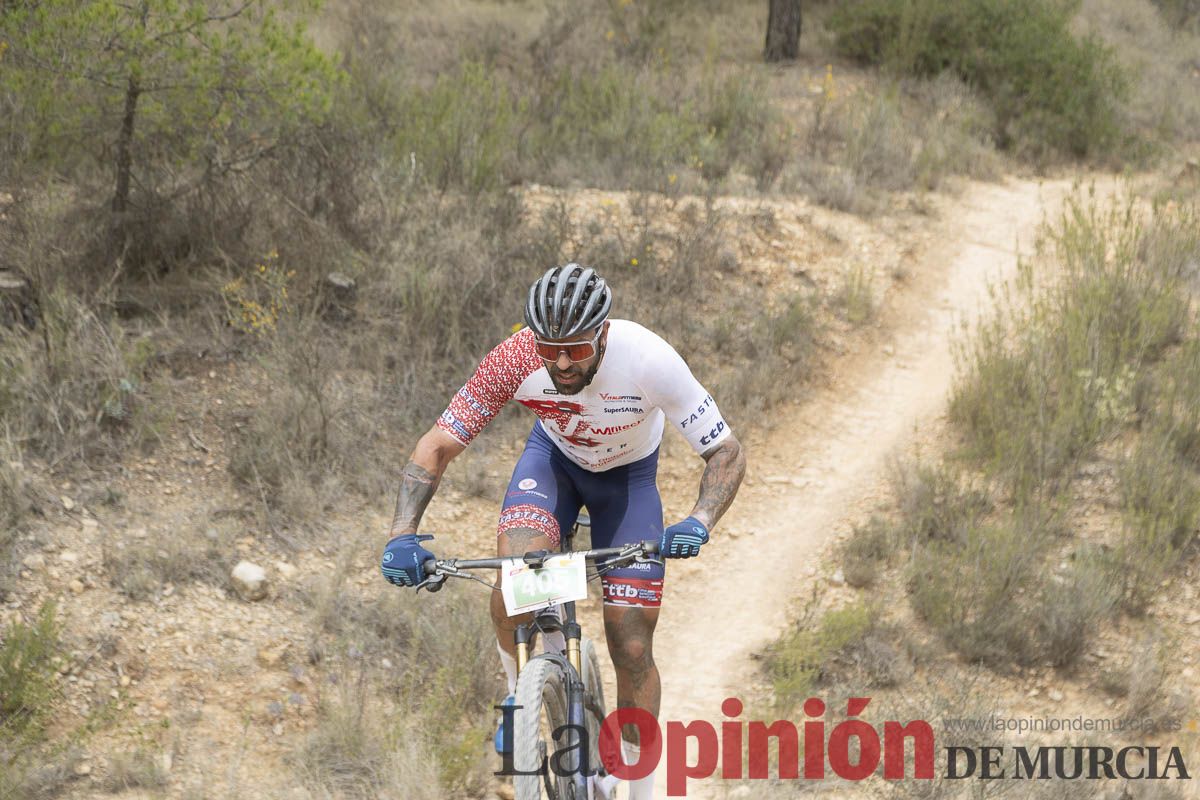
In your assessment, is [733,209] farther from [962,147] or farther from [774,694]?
[774,694]

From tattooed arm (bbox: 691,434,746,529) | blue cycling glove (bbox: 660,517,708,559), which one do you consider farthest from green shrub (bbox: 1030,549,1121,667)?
blue cycling glove (bbox: 660,517,708,559)

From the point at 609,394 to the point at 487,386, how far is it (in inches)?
17.0

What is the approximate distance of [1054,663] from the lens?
524cm

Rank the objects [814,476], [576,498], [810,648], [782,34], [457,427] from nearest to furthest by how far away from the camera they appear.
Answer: [457,427] < [576,498] < [810,648] < [814,476] < [782,34]

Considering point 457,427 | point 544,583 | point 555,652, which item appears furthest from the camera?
point 457,427

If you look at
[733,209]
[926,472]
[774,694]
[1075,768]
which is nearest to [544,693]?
[774,694]

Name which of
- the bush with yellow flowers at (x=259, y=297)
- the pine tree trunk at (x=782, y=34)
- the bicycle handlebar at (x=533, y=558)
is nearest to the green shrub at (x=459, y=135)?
the bush with yellow flowers at (x=259, y=297)

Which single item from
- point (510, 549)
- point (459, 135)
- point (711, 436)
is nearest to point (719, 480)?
point (711, 436)

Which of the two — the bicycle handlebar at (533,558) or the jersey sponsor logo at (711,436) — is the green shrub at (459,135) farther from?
the bicycle handlebar at (533,558)

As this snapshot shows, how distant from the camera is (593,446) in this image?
3.90m

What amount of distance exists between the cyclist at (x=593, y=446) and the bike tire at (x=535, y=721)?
1.23 ft

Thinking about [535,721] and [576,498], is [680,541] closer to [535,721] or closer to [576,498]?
[535,721]

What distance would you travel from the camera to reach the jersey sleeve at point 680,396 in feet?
12.2

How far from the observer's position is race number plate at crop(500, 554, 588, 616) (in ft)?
10.4
